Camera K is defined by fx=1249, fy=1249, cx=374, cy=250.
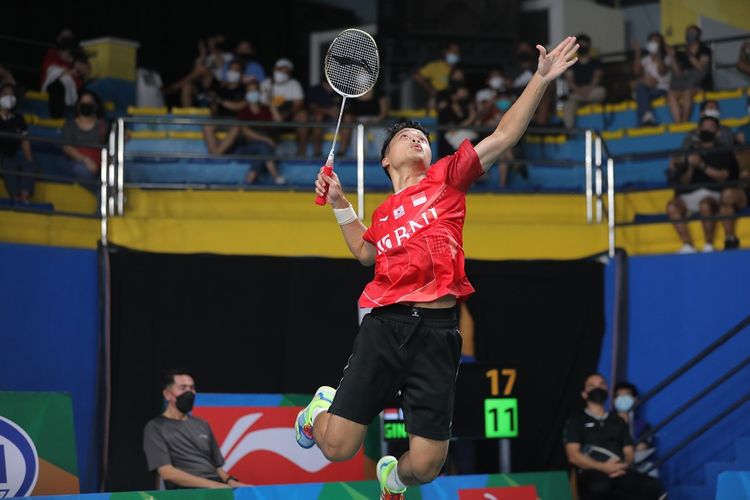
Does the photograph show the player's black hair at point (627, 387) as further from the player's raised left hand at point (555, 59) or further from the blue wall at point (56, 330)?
the player's raised left hand at point (555, 59)

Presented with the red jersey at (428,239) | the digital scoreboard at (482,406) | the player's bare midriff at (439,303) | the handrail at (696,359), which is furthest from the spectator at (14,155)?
the player's bare midriff at (439,303)

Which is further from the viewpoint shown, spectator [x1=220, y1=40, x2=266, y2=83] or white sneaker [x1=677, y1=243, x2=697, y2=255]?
spectator [x1=220, y1=40, x2=266, y2=83]

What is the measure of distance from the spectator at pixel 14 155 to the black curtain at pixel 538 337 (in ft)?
13.9

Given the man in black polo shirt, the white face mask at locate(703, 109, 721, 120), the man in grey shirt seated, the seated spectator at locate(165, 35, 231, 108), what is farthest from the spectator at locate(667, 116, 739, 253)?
the seated spectator at locate(165, 35, 231, 108)

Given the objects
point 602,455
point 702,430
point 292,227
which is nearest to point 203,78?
point 292,227

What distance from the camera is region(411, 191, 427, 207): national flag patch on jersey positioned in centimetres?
610

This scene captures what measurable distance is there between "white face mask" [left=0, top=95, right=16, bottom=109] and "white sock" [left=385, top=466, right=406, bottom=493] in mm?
7293

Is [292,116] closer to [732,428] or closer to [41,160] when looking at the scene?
[41,160]

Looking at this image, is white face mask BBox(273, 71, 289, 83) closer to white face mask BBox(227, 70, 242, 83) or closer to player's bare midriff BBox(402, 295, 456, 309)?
white face mask BBox(227, 70, 242, 83)

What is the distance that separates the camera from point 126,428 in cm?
1071

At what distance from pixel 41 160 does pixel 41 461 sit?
18.0 ft

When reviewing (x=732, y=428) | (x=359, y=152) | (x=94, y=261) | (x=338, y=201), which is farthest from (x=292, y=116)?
(x=338, y=201)

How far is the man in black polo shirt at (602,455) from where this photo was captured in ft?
33.6

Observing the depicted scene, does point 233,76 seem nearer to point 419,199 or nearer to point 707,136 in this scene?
point 707,136
